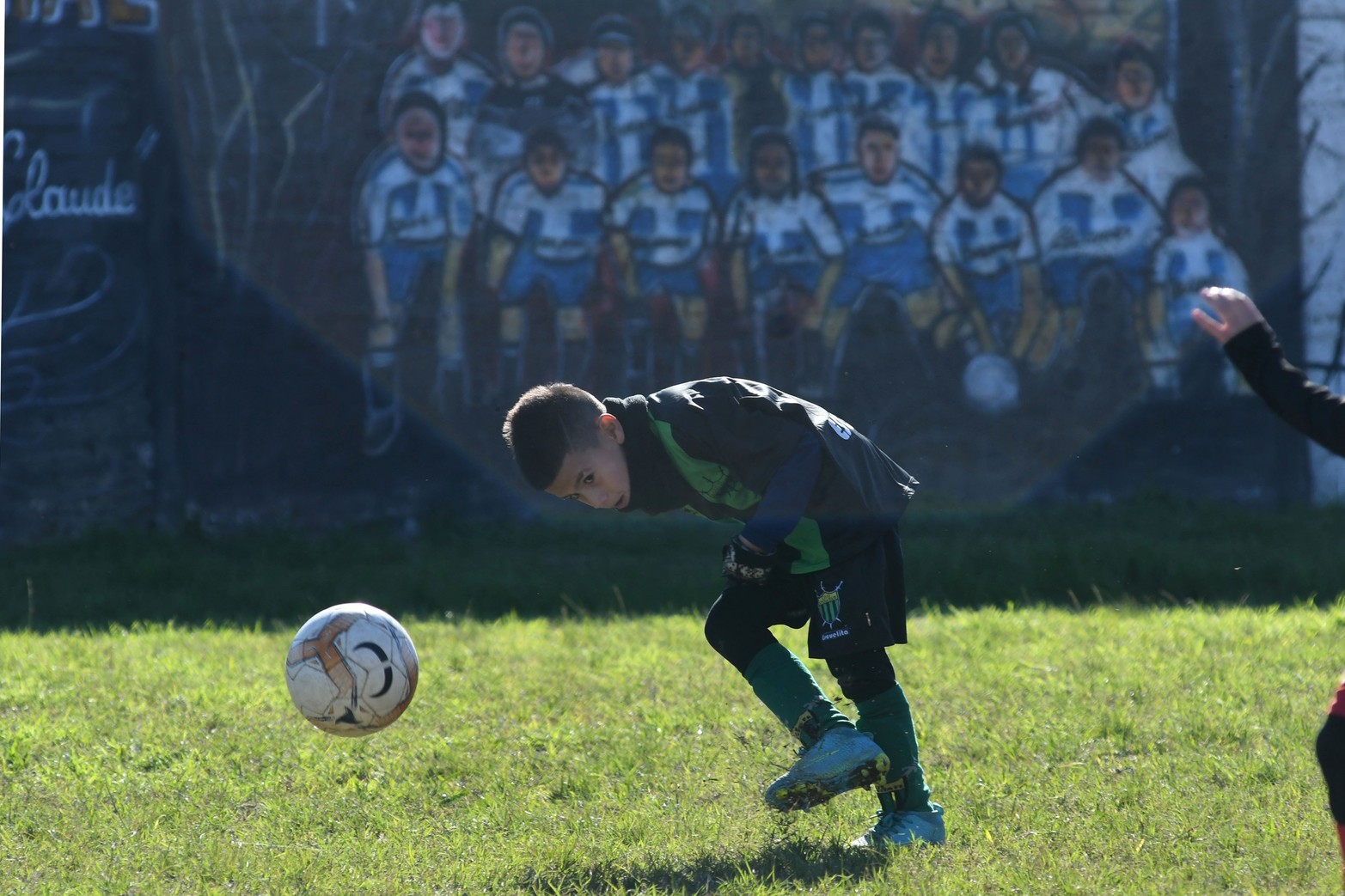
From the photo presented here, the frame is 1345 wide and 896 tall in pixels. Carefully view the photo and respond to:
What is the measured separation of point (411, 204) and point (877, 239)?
11.7 ft

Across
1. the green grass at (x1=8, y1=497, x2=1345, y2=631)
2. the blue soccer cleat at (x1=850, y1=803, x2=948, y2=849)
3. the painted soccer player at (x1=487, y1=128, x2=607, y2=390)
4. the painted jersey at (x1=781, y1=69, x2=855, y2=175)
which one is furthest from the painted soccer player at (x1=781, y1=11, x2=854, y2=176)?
Result: the blue soccer cleat at (x1=850, y1=803, x2=948, y2=849)

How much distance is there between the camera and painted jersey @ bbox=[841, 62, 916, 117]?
10672 mm

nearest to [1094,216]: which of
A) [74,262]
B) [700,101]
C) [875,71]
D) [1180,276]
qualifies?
[1180,276]

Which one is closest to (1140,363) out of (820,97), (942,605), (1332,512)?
(1332,512)

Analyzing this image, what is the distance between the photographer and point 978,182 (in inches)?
422

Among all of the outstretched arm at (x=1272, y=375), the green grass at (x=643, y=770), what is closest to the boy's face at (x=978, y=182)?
the green grass at (x=643, y=770)

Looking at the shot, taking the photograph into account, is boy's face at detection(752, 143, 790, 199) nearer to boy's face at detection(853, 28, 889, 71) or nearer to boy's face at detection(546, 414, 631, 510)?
boy's face at detection(853, 28, 889, 71)

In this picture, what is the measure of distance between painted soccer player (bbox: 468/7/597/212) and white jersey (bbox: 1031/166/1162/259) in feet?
11.8

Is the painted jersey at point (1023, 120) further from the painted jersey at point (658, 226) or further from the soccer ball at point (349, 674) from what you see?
the soccer ball at point (349, 674)

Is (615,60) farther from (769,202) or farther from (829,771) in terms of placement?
(829,771)

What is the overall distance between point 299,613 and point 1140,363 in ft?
21.7

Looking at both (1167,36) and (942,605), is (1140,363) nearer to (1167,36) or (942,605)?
(1167,36)

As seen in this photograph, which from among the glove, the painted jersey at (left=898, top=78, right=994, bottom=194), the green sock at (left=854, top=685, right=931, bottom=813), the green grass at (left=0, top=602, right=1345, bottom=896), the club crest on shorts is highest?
the painted jersey at (left=898, top=78, right=994, bottom=194)

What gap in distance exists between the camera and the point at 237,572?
900 cm
